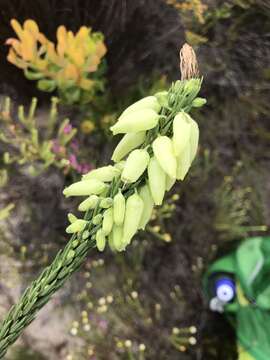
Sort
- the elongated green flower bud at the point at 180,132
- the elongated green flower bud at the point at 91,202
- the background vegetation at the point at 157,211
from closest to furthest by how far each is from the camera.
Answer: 1. the elongated green flower bud at the point at 180,132
2. the elongated green flower bud at the point at 91,202
3. the background vegetation at the point at 157,211

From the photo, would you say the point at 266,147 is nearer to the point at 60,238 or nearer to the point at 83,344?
the point at 60,238

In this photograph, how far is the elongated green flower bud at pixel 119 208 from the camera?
0.55 m

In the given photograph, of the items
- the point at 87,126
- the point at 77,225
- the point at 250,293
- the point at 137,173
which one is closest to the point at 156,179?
the point at 137,173

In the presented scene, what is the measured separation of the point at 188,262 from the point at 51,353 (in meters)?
0.50

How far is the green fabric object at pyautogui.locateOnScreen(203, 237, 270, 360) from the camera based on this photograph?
156 cm

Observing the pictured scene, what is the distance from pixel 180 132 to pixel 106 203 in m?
0.13

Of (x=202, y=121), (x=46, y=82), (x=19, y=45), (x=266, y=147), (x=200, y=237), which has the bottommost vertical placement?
(x=200, y=237)

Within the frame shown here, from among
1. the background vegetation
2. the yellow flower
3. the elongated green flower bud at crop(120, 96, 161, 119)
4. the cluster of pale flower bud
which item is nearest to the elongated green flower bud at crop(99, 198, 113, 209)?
the cluster of pale flower bud

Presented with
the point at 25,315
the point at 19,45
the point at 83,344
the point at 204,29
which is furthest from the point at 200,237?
the point at 25,315

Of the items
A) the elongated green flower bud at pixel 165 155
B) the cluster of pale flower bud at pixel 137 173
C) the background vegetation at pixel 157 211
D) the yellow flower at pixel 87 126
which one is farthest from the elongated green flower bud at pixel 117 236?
the yellow flower at pixel 87 126

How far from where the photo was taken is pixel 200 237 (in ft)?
5.56

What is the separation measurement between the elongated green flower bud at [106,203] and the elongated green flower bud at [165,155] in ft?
0.30

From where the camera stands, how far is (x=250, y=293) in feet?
5.09

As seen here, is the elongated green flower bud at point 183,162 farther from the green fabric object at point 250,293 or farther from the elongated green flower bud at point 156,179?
the green fabric object at point 250,293
